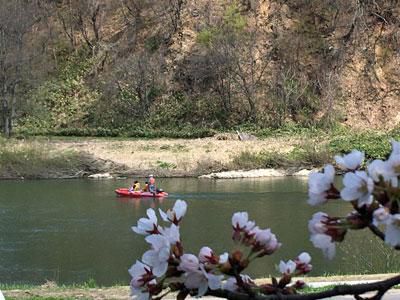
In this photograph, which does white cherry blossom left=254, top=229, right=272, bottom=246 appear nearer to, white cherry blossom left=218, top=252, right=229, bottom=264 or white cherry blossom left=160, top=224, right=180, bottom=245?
white cherry blossom left=218, top=252, right=229, bottom=264

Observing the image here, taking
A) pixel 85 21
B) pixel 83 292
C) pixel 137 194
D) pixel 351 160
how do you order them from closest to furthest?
pixel 351 160 < pixel 83 292 < pixel 137 194 < pixel 85 21

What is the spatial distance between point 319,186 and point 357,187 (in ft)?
0.42

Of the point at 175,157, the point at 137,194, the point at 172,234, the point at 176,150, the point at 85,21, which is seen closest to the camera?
the point at 172,234

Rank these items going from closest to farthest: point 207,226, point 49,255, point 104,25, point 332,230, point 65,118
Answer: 1. point 332,230
2. point 49,255
3. point 207,226
4. point 65,118
5. point 104,25

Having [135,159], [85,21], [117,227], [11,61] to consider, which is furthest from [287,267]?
[85,21]

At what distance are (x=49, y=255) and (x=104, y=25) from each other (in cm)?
4246

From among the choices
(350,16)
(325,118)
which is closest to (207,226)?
(325,118)

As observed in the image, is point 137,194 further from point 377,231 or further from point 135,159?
point 377,231

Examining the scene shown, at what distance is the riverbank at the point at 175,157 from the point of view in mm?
35969

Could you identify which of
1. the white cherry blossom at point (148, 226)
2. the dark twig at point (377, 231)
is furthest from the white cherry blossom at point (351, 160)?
the white cherry blossom at point (148, 226)

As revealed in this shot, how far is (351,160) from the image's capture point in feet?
5.47

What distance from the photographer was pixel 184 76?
168 ft

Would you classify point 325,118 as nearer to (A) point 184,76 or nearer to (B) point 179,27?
(A) point 184,76

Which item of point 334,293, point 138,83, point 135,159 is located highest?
point 138,83
